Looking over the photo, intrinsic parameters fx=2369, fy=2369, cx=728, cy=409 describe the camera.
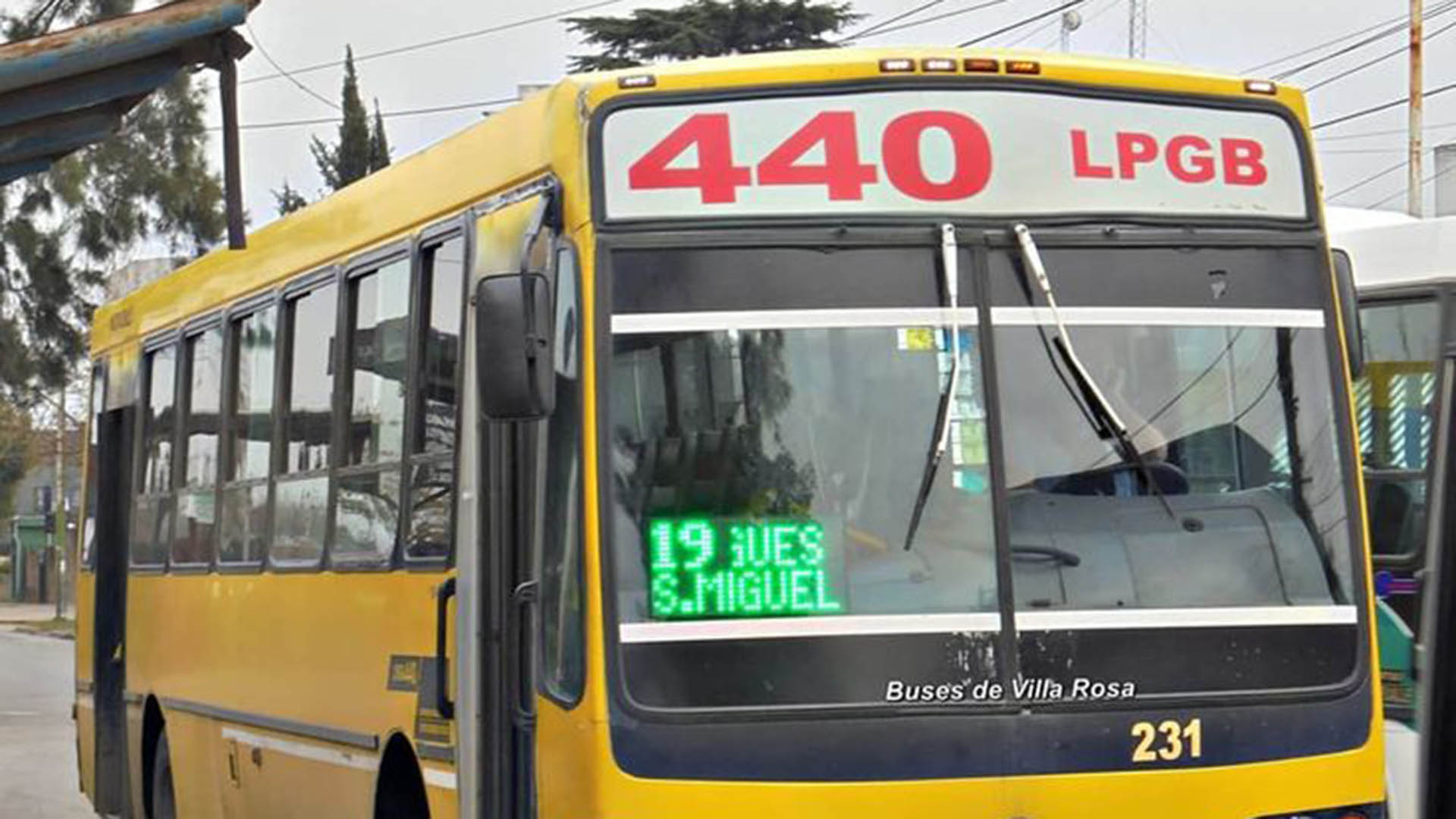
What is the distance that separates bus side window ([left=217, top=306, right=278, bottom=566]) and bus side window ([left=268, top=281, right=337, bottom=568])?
241 millimetres

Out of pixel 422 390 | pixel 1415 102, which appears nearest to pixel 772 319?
pixel 422 390

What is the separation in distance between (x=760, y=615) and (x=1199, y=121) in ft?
6.44

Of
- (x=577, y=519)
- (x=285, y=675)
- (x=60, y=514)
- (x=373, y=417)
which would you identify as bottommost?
(x=285, y=675)

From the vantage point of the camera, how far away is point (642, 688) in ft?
19.7

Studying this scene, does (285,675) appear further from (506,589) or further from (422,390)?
(506,589)

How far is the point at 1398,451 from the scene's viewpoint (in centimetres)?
907

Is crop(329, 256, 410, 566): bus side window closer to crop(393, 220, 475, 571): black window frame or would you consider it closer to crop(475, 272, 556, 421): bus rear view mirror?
crop(393, 220, 475, 571): black window frame

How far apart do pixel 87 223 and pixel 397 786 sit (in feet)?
129

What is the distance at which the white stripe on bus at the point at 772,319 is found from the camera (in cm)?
621

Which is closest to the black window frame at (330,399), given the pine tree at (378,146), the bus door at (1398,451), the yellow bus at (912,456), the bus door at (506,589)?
the bus door at (506,589)

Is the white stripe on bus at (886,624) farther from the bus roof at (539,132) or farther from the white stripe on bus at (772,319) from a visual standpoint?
the bus roof at (539,132)

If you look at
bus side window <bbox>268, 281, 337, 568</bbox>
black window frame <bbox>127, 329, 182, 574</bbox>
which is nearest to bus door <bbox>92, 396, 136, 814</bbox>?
black window frame <bbox>127, 329, 182, 574</bbox>

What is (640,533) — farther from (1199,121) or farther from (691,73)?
(1199,121)

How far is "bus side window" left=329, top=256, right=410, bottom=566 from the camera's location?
26.7 feet
